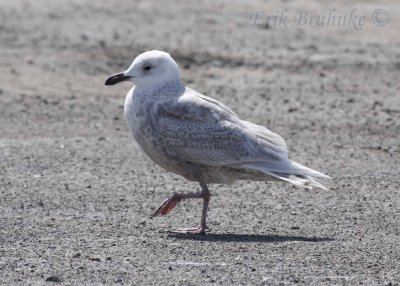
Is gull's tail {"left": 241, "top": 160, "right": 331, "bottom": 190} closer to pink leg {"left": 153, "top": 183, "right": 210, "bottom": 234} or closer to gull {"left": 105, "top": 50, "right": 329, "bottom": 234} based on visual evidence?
gull {"left": 105, "top": 50, "right": 329, "bottom": 234}

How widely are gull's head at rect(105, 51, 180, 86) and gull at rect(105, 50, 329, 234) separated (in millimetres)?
56

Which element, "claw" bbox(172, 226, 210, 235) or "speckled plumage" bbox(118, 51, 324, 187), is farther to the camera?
"speckled plumage" bbox(118, 51, 324, 187)

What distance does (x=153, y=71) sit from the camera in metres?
10.2

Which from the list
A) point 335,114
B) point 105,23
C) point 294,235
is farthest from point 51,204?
point 105,23

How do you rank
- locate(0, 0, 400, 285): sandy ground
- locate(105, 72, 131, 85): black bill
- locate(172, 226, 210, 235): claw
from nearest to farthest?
locate(0, 0, 400, 285): sandy ground < locate(172, 226, 210, 235): claw < locate(105, 72, 131, 85): black bill

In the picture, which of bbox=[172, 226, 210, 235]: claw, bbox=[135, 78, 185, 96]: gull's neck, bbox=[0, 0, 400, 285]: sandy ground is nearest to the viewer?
bbox=[0, 0, 400, 285]: sandy ground

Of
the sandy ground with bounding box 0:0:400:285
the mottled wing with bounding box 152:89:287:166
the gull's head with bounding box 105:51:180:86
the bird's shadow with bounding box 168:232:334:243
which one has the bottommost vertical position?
the sandy ground with bounding box 0:0:400:285

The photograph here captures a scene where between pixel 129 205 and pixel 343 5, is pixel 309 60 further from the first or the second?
pixel 129 205

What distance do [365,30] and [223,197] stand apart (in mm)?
11436

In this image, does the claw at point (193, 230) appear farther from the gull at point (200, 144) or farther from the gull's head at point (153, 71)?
the gull's head at point (153, 71)

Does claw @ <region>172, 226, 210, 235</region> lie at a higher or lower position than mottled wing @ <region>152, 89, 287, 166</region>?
lower

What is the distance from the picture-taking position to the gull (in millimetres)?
9812

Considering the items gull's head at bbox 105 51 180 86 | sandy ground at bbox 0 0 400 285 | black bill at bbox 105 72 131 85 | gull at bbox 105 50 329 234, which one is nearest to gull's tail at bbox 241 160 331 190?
gull at bbox 105 50 329 234

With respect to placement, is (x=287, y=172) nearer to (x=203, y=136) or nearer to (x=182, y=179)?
(x=203, y=136)
